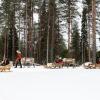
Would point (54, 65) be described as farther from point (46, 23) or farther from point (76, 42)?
point (76, 42)

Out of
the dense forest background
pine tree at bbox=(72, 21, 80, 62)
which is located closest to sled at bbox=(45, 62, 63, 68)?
the dense forest background

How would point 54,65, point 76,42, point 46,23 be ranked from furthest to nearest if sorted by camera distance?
point 76,42
point 46,23
point 54,65

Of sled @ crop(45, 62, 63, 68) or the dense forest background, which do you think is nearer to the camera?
sled @ crop(45, 62, 63, 68)

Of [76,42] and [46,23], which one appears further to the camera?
[76,42]

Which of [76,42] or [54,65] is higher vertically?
[76,42]

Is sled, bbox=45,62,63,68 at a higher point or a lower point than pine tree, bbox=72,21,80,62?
lower

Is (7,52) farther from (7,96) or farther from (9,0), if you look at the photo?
(7,96)

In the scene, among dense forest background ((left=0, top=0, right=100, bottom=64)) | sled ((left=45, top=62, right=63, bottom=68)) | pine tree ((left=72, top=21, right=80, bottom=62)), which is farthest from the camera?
pine tree ((left=72, top=21, right=80, bottom=62))

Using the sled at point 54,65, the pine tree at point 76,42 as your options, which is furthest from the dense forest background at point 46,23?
the sled at point 54,65

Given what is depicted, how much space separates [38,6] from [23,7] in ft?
8.42

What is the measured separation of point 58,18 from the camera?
2158 inches

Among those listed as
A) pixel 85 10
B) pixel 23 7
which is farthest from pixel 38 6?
pixel 85 10

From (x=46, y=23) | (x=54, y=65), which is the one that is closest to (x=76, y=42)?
(x=46, y=23)

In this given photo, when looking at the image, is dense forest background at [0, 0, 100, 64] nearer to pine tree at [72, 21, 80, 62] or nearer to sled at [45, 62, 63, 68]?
pine tree at [72, 21, 80, 62]
